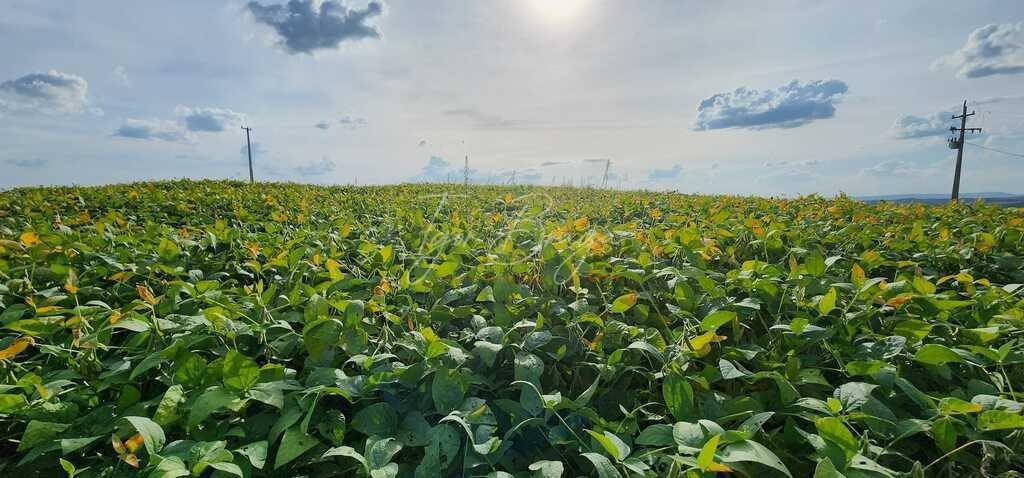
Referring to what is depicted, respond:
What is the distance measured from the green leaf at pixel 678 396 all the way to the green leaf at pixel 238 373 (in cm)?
112

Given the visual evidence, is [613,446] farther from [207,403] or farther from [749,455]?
[207,403]

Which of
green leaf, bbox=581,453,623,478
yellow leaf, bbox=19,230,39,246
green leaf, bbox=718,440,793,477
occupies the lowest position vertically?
green leaf, bbox=581,453,623,478

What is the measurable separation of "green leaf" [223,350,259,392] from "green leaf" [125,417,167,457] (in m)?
0.17

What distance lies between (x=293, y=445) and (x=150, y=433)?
32 centimetres

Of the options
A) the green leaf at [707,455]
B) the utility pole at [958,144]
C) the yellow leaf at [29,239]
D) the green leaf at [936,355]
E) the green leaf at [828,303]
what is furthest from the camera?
the utility pole at [958,144]

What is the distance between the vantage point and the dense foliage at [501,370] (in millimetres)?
1252

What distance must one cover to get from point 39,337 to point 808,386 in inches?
102

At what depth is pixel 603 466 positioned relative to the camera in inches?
44.4

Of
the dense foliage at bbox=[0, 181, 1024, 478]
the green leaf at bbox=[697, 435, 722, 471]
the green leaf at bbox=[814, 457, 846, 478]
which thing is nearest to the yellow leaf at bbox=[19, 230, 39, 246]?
the dense foliage at bbox=[0, 181, 1024, 478]

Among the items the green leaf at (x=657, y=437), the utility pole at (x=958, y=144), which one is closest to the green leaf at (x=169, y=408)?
the green leaf at (x=657, y=437)

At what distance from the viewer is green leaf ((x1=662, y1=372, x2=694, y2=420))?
1.37 meters

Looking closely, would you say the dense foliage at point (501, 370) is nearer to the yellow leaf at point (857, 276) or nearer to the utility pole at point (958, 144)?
the yellow leaf at point (857, 276)

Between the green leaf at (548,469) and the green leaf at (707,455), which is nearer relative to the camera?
the green leaf at (707,455)

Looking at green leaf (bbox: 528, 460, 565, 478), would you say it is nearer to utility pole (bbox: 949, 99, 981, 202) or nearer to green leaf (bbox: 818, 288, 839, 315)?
green leaf (bbox: 818, 288, 839, 315)
